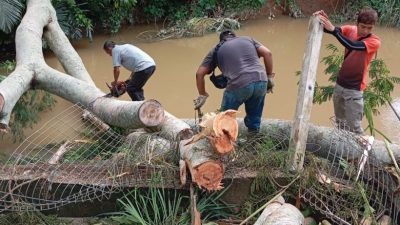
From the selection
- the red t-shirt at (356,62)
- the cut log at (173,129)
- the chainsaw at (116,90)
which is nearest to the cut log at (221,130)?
the cut log at (173,129)

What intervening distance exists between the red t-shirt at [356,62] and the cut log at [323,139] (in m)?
0.49

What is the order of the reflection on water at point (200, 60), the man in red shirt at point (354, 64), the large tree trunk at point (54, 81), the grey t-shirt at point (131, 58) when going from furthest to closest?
the reflection on water at point (200, 60)
the grey t-shirt at point (131, 58)
the large tree trunk at point (54, 81)
the man in red shirt at point (354, 64)

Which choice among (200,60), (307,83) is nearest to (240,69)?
(307,83)

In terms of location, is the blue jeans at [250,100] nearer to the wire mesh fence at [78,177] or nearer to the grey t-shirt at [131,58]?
the wire mesh fence at [78,177]

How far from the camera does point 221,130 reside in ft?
12.6

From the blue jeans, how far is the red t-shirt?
0.80 metres

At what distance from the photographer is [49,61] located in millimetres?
10078

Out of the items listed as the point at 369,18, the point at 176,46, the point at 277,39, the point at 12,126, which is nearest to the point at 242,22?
the point at 277,39

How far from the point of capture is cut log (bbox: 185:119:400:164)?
470cm

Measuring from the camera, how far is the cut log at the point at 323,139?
4695mm

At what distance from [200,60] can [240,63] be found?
548 cm

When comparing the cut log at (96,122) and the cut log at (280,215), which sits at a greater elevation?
the cut log at (280,215)

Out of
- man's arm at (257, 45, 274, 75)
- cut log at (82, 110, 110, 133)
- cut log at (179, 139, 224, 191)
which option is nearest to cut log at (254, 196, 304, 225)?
cut log at (179, 139, 224, 191)

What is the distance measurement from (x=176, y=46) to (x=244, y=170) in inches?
276
